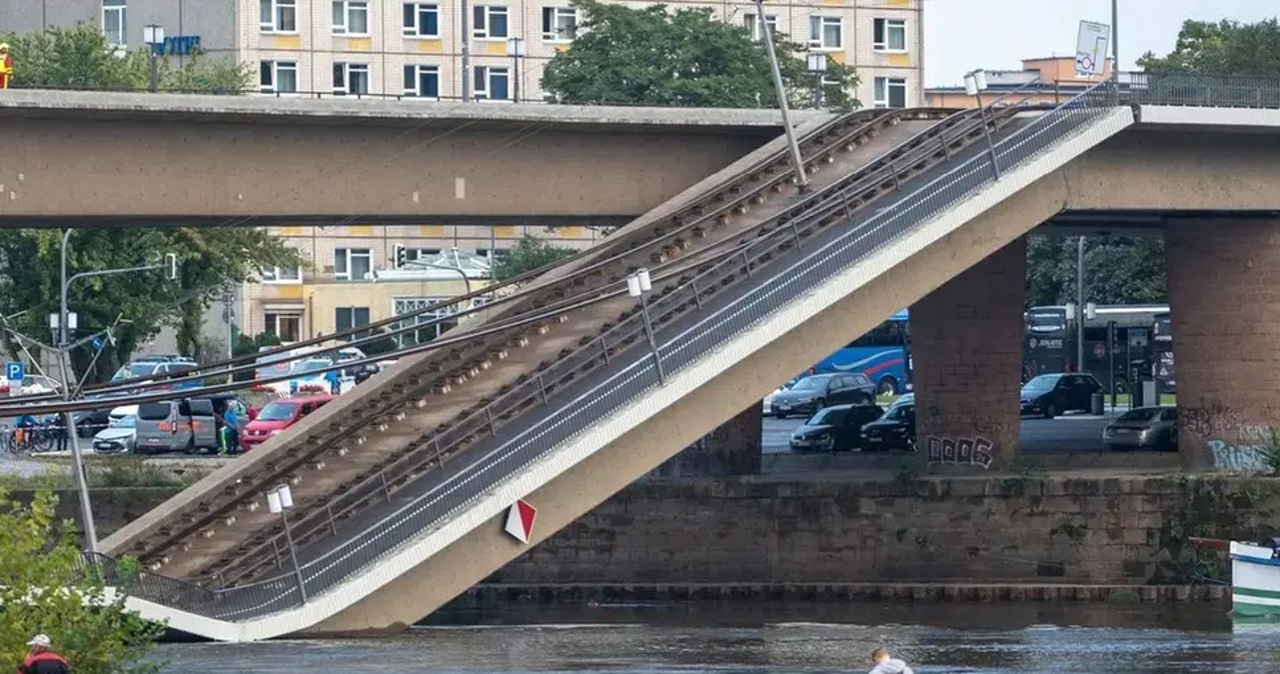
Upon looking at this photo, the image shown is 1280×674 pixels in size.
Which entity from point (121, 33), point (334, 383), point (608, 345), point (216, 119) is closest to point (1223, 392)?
point (608, 345)

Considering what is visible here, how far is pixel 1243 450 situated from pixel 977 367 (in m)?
5.87

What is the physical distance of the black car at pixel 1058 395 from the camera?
8431cm

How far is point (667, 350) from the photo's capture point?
43469 mm

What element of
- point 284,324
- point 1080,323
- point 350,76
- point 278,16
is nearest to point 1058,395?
point 1080,323

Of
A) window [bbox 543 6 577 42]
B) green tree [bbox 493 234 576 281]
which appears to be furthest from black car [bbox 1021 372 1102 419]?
window [bbox 543 6 577 42]

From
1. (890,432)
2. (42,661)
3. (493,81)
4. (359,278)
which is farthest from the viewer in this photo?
(359,278)

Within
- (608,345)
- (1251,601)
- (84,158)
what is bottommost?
(1251,601)

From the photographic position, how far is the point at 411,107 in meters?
49.0

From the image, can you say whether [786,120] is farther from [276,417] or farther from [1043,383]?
[1043,383]

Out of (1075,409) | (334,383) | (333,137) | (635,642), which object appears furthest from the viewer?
(334,383)

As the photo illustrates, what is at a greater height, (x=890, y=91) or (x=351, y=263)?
(x=890, y=91)

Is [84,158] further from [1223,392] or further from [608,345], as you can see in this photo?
[1223,392]

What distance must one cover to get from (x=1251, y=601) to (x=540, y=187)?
50.0 ft

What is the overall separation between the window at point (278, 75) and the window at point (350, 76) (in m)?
1.85
